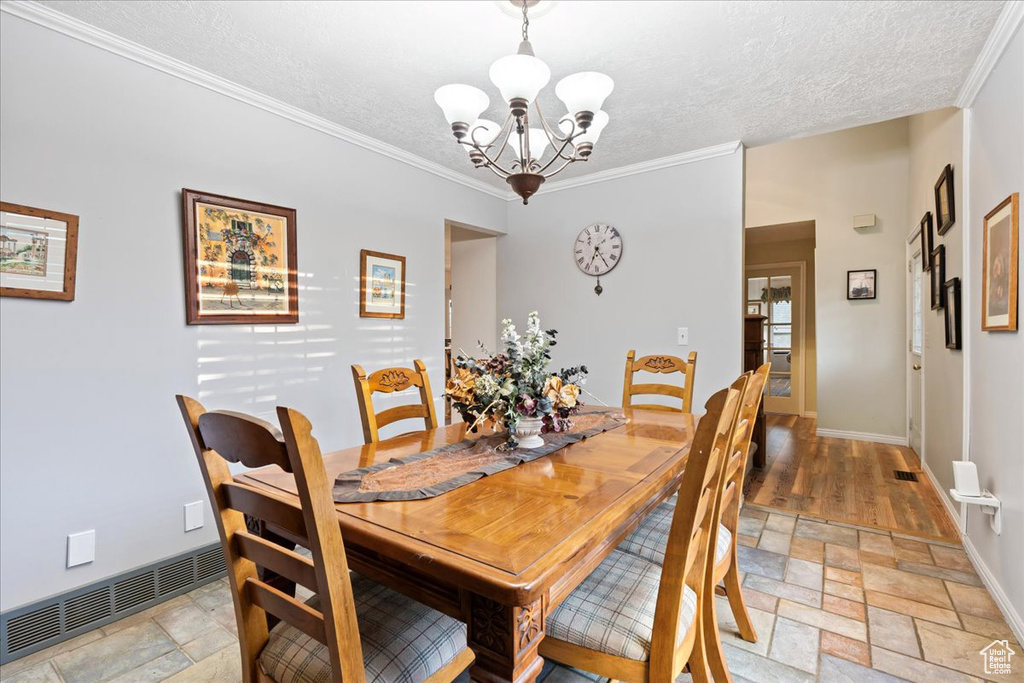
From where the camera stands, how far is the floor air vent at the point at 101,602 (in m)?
1.73

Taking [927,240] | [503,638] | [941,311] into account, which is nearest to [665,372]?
[503,638]

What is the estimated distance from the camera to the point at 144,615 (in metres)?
1.99

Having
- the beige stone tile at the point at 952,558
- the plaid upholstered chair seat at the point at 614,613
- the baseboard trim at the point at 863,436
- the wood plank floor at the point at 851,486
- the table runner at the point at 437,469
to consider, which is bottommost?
the beige stone tile at the point at 952,558

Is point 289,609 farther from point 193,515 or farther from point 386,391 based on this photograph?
point 193,515

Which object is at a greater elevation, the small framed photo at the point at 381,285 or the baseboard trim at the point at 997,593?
the small framed photo at the point at 381,285

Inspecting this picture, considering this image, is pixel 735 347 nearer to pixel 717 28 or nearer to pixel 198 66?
pixel 717 28

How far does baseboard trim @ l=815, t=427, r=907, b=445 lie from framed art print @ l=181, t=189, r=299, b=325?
534cm

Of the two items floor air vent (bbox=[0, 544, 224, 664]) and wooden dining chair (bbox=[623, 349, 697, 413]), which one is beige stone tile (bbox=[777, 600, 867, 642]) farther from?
floor air vent (bbox=[0, 544, 224, 664])

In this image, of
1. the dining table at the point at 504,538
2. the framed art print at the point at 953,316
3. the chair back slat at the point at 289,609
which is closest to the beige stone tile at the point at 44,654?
the dining table at the point at 504,538

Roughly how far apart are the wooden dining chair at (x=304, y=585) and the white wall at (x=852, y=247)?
5.37 m

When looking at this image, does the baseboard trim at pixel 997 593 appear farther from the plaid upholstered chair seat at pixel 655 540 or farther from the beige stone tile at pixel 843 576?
the plaid upholstered chair seat at pixel 655 540

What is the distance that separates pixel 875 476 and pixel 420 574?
13.4 ft

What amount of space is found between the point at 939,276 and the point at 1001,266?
4.39 feet

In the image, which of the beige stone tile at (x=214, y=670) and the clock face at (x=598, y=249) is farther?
the clock face at (x=598, y=249)
